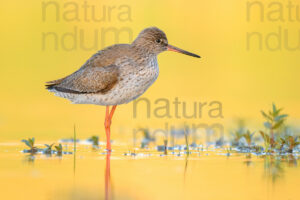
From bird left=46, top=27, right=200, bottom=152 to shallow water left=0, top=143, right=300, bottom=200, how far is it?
1.50m

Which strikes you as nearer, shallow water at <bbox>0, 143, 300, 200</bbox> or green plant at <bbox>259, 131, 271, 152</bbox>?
shallow water at <bbox>0, 143, 300, 200</bbox>

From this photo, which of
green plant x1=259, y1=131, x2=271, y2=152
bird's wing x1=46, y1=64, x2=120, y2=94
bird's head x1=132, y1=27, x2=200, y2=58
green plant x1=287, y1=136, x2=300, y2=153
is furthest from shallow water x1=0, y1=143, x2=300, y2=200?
bird's head x1=132, y1=27, x2=200, y2=58

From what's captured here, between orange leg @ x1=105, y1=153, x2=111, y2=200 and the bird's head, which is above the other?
the bird's head

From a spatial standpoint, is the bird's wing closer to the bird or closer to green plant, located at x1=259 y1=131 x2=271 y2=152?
the bird

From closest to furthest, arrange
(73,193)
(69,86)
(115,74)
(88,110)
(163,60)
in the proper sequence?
1. (73,193)
2. (115,74)
3. (69,86)
4. (88,110)
5. (163,60)

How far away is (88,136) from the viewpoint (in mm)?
12055

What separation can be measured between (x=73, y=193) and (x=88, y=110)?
10.00 m

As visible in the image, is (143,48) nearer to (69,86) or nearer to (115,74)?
(115,74)

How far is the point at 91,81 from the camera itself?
36.7 feet

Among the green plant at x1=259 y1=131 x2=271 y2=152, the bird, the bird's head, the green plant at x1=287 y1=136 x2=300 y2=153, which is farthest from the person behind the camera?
the bird's head

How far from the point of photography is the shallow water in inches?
249

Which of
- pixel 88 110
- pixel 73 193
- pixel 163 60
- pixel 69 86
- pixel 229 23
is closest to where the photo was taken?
pixel 73 193

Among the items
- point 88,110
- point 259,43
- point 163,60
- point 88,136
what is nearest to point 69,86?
point 88,136

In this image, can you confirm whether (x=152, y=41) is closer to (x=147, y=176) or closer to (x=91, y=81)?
(x=91, y=81)
